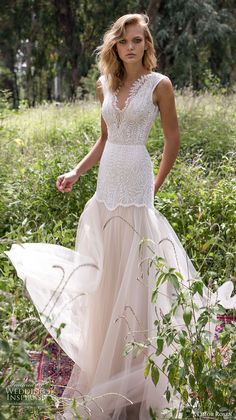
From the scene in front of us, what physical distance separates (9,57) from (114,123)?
72.8 feet

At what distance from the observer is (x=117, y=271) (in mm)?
3219

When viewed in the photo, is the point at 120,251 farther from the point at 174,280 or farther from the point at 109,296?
the point at 174,280

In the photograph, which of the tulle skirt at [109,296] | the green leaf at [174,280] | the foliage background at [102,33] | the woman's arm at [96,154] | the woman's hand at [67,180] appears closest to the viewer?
the green leaf at [174,280]

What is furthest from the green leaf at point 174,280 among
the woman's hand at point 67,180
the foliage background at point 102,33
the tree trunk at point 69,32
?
the tree trunk at point 69,32

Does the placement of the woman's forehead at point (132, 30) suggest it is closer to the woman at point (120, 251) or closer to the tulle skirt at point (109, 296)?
the woman at point (120, 251)

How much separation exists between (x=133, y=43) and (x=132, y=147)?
1.74ft

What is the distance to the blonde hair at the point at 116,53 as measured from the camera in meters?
3.10

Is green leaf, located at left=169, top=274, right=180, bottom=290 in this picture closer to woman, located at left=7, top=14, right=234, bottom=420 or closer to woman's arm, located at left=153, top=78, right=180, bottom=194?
woman, located at left=7, top=14, right=234, bottom=420

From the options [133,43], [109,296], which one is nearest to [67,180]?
[109,296]

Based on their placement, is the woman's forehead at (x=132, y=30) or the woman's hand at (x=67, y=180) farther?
the woman's hand at (x=67, y=180)

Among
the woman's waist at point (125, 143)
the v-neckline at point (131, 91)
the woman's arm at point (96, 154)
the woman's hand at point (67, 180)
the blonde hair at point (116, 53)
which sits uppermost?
the blonde hair at point (116, 53)

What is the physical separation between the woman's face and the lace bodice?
0.12 metres

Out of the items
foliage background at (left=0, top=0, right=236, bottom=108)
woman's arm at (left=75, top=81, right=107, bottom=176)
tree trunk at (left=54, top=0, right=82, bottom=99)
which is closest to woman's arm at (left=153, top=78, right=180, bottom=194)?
woman's arm at (left=75, top=81, right=107, bottom=176)

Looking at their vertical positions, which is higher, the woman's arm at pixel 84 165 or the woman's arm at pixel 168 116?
the woman's arm at pixel 168 116
